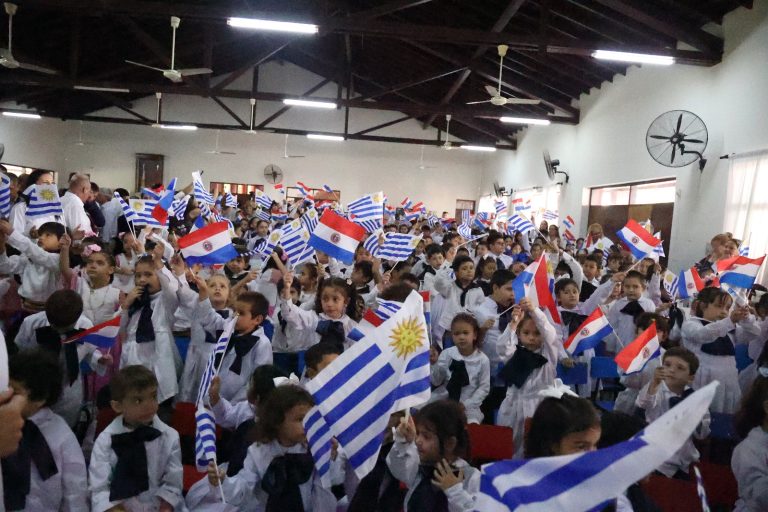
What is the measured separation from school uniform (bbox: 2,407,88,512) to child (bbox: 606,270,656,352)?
431 centimetres

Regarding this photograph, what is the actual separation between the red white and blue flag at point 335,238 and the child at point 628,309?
2410mm

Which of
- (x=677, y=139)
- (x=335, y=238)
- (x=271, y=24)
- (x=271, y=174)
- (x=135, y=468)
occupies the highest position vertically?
(x=271, y=24)

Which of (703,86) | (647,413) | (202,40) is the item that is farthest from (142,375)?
(202,40)

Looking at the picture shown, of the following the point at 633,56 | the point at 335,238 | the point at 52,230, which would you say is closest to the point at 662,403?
the point at 335,238

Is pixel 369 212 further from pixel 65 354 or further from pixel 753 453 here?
pixel 753 453

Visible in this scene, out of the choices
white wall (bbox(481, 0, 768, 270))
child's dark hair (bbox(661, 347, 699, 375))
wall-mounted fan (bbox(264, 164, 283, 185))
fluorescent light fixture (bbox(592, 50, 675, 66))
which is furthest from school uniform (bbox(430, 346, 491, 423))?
wall-mounted fan (bbox(264, 164, 283, 185))

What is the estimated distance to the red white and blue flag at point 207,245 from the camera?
4.48 m

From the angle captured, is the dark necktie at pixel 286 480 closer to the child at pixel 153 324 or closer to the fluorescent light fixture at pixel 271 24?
the child at pixel 153 324

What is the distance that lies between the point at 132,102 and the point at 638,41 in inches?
702

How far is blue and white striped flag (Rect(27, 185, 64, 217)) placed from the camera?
5.34 meters

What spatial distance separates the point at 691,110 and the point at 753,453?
29.0 ft

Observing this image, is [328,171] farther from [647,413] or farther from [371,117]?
[647,413]

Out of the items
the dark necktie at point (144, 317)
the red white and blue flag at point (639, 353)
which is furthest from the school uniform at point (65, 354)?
the red white and blue flag at point (639, 353)

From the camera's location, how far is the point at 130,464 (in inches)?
92.9
